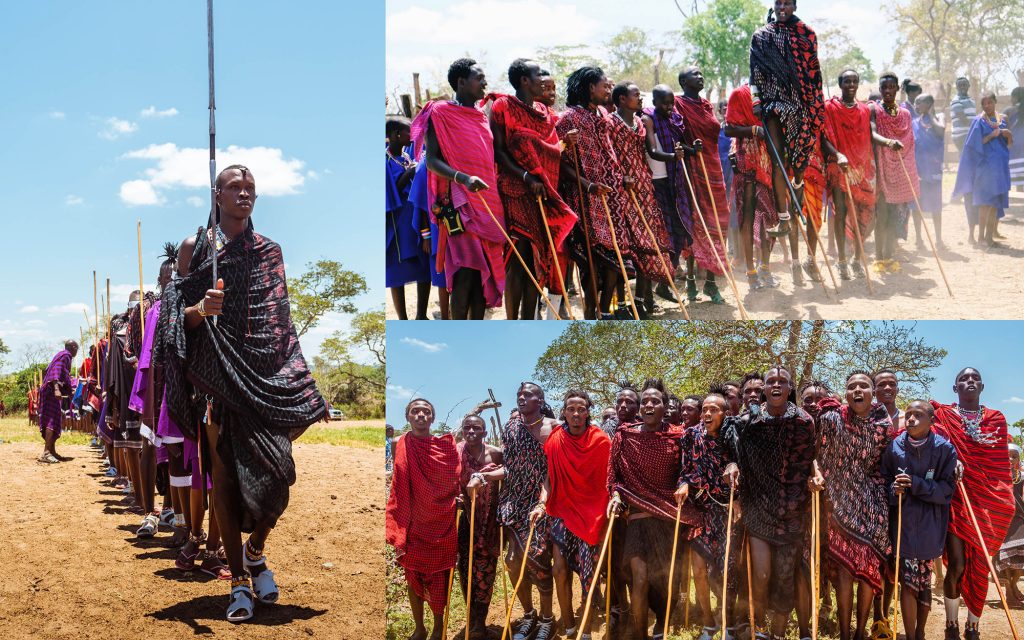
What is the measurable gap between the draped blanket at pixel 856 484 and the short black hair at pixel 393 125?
12.7 feet

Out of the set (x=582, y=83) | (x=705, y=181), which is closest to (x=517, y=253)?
(x=582, y=83)

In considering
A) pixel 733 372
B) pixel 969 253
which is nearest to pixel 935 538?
pixel 733 372

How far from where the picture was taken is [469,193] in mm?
6648

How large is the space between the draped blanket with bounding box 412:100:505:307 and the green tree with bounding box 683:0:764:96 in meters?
2.27

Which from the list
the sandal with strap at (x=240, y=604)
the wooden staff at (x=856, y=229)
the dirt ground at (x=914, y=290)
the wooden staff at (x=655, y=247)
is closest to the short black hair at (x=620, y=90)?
the wooden staff at (x=655, y=247)

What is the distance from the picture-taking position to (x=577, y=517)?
625cm

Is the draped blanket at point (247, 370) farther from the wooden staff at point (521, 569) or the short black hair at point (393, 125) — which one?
the short black hair at point (393, 125)

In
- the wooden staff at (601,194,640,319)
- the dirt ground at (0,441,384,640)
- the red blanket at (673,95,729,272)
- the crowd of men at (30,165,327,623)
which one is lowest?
the dirt ground at (0,441,384,640)

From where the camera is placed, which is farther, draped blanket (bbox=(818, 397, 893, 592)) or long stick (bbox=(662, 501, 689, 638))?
draped blanket (bbox=(818, 397, 893, 592))

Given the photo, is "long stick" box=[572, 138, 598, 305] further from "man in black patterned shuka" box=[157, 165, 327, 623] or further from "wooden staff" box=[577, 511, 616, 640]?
"man in black patterned shuka" box=[157, 165, 327, 623]

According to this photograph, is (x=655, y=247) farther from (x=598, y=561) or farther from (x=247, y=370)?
(x=247, y=370)

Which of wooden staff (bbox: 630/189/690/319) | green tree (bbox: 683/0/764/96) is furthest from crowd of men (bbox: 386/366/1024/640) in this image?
green tree (bbox: 683/0/764/96)

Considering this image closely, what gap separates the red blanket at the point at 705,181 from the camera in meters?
8.03

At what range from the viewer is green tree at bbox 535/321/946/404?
688 centimetres
